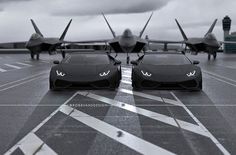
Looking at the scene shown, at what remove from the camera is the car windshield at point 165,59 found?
13984mm

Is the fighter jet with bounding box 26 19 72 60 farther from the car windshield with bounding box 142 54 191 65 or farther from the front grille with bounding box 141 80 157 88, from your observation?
the front grille with bounding box 141 80 157 88

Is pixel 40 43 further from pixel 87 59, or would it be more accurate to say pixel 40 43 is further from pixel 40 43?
pixel 87 59

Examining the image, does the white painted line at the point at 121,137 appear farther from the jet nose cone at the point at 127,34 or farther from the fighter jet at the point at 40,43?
the fighter jet at the point at 40,43

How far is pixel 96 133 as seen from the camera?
22.7ft

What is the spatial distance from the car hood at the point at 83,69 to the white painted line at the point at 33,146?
6510 millimetres

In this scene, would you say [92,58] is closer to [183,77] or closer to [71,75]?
[71,75]

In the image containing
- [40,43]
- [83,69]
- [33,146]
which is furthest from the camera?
[40,43]

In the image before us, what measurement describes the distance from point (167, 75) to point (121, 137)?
20.6 feet

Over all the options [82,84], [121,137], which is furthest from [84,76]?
[121,137]

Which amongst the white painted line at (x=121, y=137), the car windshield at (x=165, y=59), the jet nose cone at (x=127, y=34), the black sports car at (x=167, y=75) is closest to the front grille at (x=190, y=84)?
the black sports car at (x=167, y=75)

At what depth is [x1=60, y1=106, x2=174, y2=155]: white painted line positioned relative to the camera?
19.1ft

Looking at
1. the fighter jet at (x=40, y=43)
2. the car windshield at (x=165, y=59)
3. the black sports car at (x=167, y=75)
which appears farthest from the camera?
the fighter jet at (x=40, y=43)

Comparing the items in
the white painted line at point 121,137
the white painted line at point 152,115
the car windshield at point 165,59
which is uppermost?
the car windshield at point 165,59

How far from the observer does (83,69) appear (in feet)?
43.7
